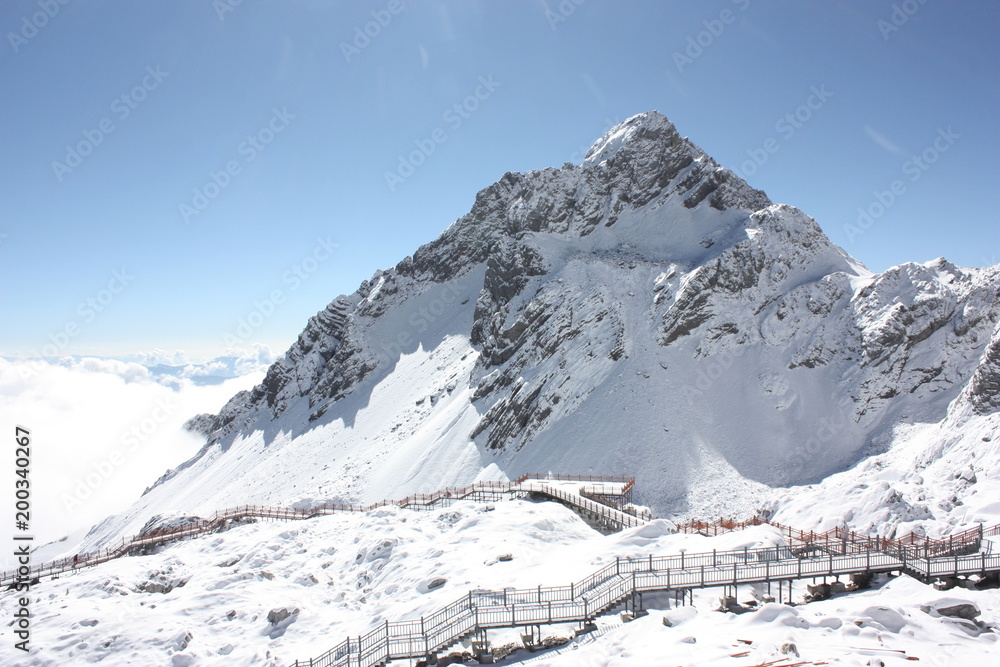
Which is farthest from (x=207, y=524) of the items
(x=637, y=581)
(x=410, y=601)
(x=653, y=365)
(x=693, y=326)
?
(x=693, y=326)

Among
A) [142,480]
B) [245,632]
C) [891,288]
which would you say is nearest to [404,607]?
[245,632]

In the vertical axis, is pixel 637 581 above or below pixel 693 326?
below

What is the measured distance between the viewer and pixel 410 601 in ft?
74.0

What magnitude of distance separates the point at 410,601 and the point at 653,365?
37.4 meters

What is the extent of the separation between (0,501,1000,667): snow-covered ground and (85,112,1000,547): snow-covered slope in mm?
12844

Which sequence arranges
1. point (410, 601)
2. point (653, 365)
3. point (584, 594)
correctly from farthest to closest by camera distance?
point (653, 365), point (410, 601), point (584, 594)

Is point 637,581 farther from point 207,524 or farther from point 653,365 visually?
point 653,365

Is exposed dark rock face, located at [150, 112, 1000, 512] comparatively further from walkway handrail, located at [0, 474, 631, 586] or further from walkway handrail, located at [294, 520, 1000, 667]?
walkway handrail, located at [294, 520, 1000, 667]

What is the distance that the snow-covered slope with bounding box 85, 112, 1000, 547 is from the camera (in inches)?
1839

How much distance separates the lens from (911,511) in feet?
88.5

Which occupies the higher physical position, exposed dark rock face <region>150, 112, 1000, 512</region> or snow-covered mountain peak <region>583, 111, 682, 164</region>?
snow-covered mountain peak <region>583, 111, 682, 164</region>

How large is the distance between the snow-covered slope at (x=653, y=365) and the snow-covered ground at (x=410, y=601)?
12844 mm

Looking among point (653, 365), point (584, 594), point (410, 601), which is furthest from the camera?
point (653, 365)

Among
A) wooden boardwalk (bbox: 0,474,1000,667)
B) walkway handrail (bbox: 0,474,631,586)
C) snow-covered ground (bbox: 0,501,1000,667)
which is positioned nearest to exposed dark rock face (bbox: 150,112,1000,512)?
walkway handrail (bbox: 0,474,631,586)
